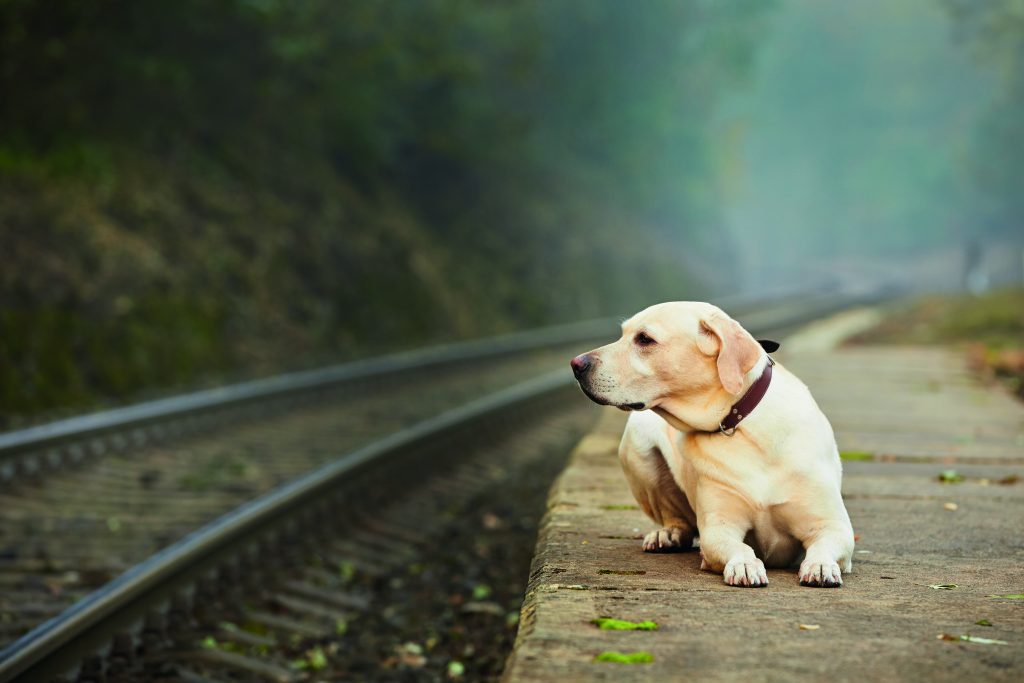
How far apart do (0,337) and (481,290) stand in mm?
12321

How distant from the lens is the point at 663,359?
11.0 ft

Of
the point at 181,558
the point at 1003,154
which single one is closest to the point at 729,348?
the point at 181,558

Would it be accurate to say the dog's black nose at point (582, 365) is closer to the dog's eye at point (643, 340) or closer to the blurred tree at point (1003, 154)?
the dog's eye at point (643, 340)

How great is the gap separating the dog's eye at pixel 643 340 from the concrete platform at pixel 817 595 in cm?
66

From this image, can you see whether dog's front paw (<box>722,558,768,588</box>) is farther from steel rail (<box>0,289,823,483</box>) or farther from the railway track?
steel rail (<box>0,289,823,483</box>)

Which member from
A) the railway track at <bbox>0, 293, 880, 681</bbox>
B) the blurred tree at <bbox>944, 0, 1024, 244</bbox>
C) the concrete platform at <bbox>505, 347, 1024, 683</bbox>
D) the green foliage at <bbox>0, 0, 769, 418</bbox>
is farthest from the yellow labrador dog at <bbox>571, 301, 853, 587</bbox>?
the blurred tree at <bbox>944, 0, 1024, 244</bbox>

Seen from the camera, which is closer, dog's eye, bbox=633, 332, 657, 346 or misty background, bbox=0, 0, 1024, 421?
dog's eye, bbox=633, 332, 657, 346

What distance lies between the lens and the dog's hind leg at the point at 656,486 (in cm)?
377

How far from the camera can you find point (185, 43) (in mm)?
15094

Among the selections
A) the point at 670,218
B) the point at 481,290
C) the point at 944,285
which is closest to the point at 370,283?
the point at 481,290

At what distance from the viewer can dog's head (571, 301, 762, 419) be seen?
10.9 ft

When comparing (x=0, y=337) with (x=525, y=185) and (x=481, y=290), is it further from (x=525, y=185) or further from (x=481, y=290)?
(x=525, y=185)

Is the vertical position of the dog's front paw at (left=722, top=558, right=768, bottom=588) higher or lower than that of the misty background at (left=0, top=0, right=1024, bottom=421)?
lower

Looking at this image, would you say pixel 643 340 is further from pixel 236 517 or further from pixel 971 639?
pixel 236 517
